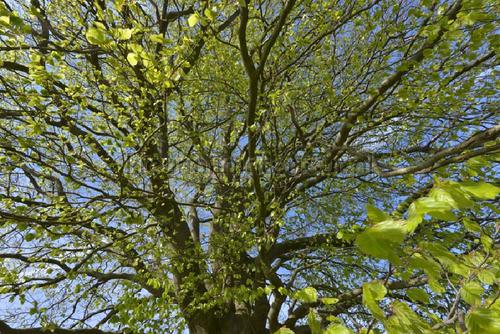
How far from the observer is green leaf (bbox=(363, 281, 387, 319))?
4.91 ft

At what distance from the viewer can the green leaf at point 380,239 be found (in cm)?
122

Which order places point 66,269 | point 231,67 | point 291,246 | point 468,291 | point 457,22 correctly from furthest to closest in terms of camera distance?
point 291,246, point 231,67, point 66,269, point 457,22, point 468,291

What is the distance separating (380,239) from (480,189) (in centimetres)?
50

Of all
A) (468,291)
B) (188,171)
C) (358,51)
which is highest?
(188,171)

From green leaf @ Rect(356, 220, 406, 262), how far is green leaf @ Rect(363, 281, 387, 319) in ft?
1.21

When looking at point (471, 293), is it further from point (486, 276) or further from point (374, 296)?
point (374, 296)

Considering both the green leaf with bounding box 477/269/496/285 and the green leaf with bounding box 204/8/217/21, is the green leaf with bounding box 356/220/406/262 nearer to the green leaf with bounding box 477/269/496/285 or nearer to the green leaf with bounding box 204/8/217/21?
the green leaf with bounding box 477/269/496/285

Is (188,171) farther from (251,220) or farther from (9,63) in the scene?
(9,63)

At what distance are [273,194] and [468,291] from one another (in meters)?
4.10

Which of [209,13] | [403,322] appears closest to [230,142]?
[209,13]

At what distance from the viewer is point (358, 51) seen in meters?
6.62

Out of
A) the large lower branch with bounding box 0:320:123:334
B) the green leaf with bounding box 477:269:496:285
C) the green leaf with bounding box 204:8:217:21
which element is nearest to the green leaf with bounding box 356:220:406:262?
the green leaf with bounding box 477:269:496:285

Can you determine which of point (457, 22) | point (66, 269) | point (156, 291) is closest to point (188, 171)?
point (156, 291)

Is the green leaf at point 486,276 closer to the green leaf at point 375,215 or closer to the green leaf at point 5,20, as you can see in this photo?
the green leaf at point 375,215
